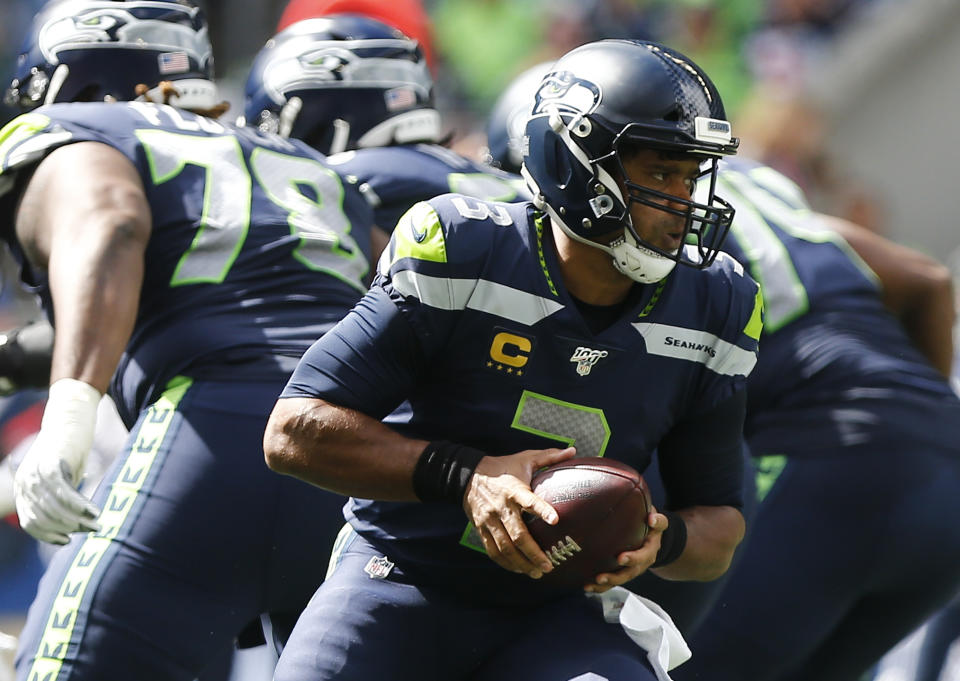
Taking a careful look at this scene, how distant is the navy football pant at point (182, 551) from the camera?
3.18m

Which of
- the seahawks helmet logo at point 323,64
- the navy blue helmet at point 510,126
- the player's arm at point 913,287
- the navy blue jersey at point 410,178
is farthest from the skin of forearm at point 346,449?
the player's arm at point 913,287

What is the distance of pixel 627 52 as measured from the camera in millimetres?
2930

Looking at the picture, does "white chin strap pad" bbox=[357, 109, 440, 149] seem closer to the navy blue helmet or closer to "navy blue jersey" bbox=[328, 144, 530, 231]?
"navy blue jersey" bbox=[328, 144, 530, 231]

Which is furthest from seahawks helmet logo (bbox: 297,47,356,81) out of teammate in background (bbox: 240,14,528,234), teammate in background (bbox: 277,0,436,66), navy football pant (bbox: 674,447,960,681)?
navy football pant (bbox: 674,447,960,681)

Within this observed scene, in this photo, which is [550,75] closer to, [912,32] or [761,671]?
[761,671]

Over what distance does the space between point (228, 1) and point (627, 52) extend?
10614 millimetres

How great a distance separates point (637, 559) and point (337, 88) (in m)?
2.55

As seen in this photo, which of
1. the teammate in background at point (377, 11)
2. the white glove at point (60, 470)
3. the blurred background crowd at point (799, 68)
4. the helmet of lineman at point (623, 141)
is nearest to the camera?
the helmet of lineman at point (623, 141)

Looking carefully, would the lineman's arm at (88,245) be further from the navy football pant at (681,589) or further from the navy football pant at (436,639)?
the navy football pant at (681,589)

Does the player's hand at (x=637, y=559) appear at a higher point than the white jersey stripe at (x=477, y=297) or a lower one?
lower

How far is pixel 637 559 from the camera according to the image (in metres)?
2.66

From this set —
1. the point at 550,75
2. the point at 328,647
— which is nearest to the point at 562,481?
the point at 328,647

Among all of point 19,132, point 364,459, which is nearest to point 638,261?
point 364,459

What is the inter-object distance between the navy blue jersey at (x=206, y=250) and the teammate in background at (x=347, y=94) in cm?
93
